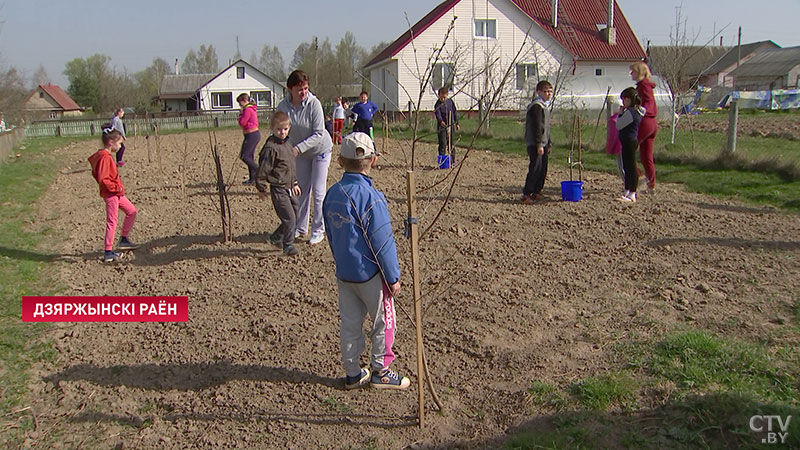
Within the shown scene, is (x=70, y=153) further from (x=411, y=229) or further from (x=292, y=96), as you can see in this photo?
(x=411, y=229)

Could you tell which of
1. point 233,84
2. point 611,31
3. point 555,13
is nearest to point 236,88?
point 233,84

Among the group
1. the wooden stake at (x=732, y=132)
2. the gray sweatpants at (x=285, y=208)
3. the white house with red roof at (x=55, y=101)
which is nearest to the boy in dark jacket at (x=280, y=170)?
the gray sweatpants at (x=285, y=208)

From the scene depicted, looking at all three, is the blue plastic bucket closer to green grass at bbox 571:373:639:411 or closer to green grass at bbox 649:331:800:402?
green grass at bbox 649:331:800:402

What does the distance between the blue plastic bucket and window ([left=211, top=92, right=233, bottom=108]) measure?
5075 centimetres

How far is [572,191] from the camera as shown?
8414 mm

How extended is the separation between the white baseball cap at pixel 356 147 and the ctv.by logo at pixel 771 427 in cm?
236

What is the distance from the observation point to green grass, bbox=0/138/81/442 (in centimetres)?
378

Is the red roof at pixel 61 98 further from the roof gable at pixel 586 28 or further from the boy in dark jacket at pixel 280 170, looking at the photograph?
the boy in dark jacket at pixel 280 170

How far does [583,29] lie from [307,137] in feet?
112

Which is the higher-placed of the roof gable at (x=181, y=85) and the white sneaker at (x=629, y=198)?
the roof gable at (x=181, y=85)

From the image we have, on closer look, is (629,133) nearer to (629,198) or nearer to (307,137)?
(629,198)

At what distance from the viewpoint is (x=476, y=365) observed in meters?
3.97

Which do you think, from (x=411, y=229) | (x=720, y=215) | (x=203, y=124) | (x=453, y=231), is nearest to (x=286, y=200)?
(x=453, y=231)

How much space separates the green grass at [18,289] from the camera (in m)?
3.78
